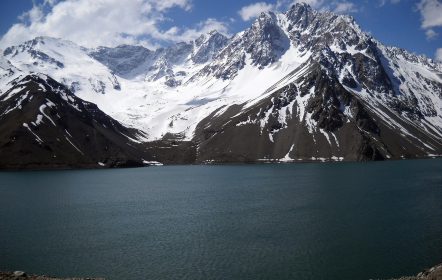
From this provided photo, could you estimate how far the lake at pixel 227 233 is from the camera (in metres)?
69.8

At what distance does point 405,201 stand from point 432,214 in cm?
Result: 2130

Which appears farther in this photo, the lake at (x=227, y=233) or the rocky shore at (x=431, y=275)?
the lake at (x=227, y=233)

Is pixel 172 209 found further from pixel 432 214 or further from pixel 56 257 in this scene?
pixel 432 214

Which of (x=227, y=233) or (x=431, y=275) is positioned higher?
(x=431, y=275)

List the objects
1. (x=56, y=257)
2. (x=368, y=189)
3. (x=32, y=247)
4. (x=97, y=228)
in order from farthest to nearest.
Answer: (x=368, y=189), (x=97, y=228), (x=32, y=247), (x=56, y=257)

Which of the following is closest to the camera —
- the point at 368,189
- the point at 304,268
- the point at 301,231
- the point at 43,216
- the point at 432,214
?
the point at 304,268

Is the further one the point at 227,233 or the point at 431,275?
the point at 227,233

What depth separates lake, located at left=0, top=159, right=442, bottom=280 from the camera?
229ft

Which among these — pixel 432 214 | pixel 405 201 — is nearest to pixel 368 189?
pixel 405 201

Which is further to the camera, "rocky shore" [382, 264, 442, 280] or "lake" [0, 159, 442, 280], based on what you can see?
"lake" [0, 159, 442, 280]

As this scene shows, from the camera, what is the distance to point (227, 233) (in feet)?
304

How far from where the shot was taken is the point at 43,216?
11388cm

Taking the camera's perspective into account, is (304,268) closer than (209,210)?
Yes

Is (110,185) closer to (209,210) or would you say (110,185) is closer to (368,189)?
(209,210)
